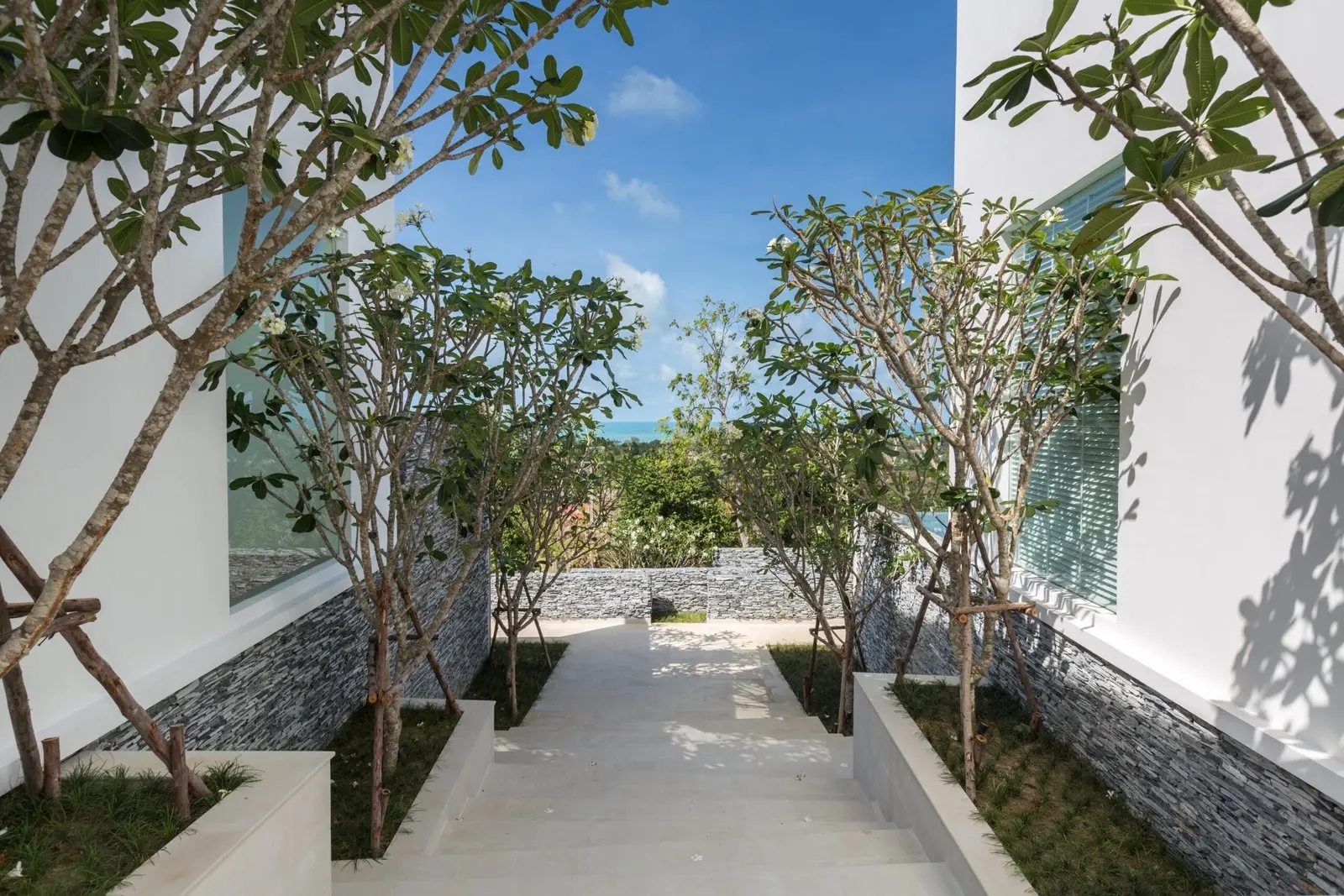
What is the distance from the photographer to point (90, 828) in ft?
6.35

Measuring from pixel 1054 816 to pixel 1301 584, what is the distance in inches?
53.4

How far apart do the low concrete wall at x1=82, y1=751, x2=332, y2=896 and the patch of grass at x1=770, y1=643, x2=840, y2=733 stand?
13.9 ft

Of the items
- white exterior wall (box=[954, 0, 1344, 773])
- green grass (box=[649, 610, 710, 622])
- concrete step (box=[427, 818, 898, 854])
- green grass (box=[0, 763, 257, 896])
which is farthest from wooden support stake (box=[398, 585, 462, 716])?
green grass (box=[649, 610, 710, 622])

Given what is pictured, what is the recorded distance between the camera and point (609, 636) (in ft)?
28.4

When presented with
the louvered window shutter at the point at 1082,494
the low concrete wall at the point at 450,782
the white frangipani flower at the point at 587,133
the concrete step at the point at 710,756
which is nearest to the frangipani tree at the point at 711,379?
the concrete step at the point at 710,756

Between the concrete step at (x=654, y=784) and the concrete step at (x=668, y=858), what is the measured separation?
2.61 feet

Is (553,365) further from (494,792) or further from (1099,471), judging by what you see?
(1099,471)

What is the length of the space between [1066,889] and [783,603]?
695cm

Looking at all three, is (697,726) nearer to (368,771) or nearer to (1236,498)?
(368,771)

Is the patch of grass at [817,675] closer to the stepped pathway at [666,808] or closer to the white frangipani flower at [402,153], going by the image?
the stepped pathway at [666,808]

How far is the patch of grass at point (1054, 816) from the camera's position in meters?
2.62

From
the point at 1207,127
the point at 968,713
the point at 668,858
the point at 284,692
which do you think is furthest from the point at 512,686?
the point at 1207,127

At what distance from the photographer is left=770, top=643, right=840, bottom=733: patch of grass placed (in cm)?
614

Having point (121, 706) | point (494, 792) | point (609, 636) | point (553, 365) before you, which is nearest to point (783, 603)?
point (609, 636)
